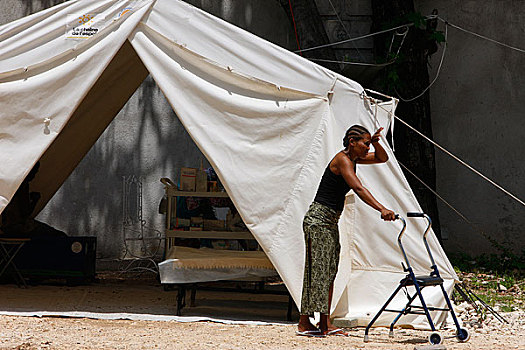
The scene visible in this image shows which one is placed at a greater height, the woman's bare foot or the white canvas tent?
the white canvas tent

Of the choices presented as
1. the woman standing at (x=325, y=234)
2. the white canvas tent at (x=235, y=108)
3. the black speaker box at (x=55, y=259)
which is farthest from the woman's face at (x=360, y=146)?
the black speaker box at (x=55, y=259)

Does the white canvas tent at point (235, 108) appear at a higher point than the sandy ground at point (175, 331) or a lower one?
higher

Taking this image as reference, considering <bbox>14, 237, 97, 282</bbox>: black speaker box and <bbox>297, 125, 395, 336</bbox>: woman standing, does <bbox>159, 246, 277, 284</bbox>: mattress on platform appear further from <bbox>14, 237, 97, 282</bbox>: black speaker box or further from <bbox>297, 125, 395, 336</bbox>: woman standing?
<bbox>14, 237, 97, 282</bbox>: black speaker box

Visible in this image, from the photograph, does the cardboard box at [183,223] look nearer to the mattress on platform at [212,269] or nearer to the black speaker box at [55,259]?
the mattress on platform at [212,269]

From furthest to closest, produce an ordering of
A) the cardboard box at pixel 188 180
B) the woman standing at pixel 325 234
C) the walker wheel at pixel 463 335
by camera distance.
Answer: the cardboard box at pixel 188 180 → the woman standing at pixel 325 234 → the walker wheel at pixel 463 335

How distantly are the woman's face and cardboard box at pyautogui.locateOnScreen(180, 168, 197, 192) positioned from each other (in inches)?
85.1

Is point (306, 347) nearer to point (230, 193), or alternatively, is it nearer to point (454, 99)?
point (230, 193)

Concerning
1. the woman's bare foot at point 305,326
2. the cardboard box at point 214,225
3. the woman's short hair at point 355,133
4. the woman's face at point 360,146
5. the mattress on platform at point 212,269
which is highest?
the woman's short hair at point 355,133

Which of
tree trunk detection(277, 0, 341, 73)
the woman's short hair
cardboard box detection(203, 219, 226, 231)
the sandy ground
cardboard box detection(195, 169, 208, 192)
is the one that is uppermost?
tree trunk detection(277, 0, 341, 73)

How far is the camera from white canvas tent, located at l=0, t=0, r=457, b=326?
17.8ft

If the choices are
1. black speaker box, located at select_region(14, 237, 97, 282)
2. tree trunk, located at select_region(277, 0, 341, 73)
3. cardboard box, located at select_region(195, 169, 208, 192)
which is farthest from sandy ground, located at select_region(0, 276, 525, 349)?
tree trunk, located at select_region(277, 0, 341, 73)

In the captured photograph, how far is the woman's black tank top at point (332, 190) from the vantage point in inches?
198

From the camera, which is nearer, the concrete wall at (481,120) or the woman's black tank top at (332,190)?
the woman's black tank top at (332,190)

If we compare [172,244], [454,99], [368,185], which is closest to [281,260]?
[368,185]
